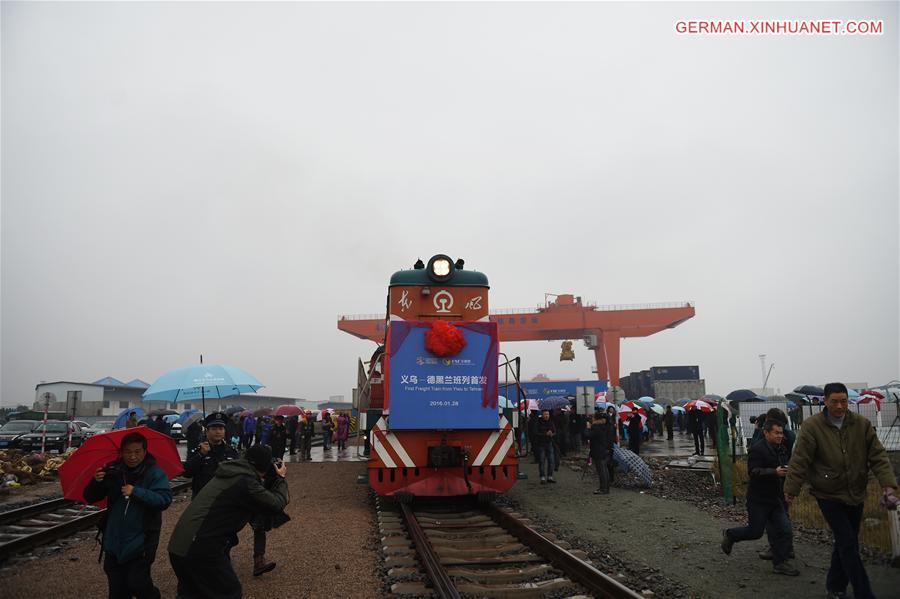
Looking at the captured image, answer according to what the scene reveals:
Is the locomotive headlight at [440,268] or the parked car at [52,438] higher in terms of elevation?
the locomotive headlight at [440,268]

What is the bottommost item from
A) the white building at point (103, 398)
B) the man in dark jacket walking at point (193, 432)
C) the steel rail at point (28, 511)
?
the white building at point (103, 398)

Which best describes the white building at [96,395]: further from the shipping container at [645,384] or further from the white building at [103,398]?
the shipping container at [645,384]

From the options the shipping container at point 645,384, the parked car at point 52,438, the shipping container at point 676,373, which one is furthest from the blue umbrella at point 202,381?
the shipping container at point 676,373

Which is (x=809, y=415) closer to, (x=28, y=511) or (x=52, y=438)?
(x=28, y=511)

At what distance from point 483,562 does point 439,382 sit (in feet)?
10.4

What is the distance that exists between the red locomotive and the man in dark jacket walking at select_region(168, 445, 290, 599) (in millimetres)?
4761

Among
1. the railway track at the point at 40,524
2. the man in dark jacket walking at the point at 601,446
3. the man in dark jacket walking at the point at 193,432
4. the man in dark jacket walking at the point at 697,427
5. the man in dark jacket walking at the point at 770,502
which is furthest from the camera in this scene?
the man in dark jacket walking at the point at 697,427

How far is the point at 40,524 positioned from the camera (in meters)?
8.78

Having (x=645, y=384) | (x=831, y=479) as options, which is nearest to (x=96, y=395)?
(x=645, y=384)

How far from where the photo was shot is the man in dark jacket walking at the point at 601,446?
424 inches

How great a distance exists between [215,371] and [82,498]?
3967 mm

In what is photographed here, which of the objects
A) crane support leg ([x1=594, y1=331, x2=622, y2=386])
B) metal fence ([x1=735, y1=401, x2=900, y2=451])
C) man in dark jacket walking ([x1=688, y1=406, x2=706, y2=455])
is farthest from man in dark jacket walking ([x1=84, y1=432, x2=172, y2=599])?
crane support leg ([x1=594, y1=331, x2=622, y2=386])

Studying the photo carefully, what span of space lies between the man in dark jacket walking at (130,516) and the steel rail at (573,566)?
339cm

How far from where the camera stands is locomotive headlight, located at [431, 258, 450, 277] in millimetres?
9391
